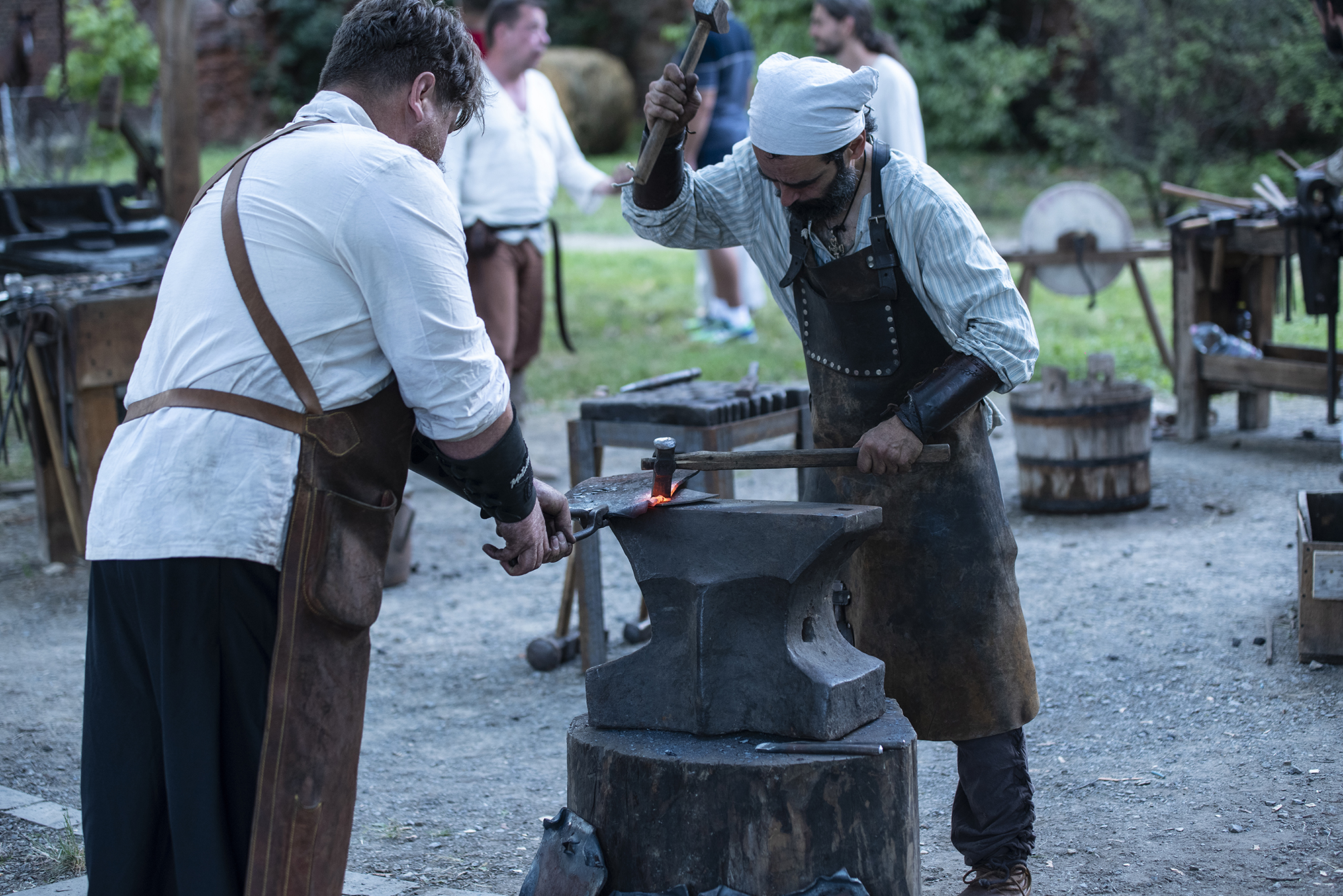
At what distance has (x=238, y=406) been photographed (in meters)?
2.00

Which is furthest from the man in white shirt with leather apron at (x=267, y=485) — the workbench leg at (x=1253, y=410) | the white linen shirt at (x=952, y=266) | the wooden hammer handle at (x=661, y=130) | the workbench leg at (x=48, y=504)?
the workbench leg at (x=1253, y=410)

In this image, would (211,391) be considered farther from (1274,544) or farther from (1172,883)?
(1274,544)

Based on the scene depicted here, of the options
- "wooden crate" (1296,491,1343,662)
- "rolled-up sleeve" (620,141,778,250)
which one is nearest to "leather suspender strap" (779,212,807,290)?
"rolled-up sleeve" (620,141,778,250)

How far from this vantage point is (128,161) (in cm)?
2167

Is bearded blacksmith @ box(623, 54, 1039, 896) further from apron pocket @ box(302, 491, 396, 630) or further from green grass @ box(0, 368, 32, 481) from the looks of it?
green grass @ box(0, 368, 32, 481)

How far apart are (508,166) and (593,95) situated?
15.9m

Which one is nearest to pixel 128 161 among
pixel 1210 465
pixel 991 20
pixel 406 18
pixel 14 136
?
pixel 14 136

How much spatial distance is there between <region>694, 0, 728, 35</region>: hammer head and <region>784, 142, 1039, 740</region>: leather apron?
44cm

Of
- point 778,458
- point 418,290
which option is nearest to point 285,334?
point 418,290

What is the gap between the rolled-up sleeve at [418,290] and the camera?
2.00 metres

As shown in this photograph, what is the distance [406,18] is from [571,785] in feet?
4.70

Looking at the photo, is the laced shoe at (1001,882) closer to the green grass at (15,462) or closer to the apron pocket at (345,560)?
the apron pocket at (345,560)

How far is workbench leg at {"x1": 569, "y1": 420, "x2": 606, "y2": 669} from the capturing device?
416cm

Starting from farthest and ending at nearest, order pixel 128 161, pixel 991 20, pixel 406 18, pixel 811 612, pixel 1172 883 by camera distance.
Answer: pixel 128 161 < pixel 991 20 < pixel 1172 883 < pixel 811 612 < pixel 406 18
